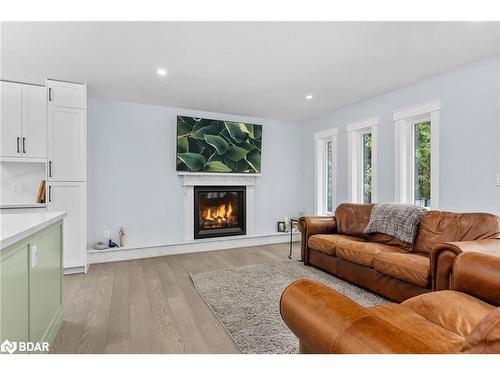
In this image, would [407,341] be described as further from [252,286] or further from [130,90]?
[130,90]

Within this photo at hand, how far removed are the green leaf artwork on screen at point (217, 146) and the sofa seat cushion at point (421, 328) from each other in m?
3.61

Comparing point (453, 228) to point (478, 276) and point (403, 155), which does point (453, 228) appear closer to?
point (478, 276)

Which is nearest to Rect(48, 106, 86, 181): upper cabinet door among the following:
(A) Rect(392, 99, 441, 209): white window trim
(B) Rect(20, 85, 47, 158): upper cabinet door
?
(B) Rect(20, 85, 47, 158): upper cabinet door

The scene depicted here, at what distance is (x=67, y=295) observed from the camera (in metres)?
2.74

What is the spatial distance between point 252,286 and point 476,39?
3.17 meters

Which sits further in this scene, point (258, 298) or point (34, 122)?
point (34, 122)

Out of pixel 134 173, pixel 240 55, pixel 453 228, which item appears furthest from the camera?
pixel 134 173

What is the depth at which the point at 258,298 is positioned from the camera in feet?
8.61

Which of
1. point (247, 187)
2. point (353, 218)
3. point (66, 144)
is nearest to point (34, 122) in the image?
point (66, 144)

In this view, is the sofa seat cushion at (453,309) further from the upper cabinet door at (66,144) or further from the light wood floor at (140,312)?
the upper cabinet door at (66,144)

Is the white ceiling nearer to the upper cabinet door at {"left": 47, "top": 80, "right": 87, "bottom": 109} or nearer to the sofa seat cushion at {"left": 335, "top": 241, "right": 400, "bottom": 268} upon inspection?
the upper cabinet door at {"left": 47, "top": 80, "right": 87, "bottom": 109}

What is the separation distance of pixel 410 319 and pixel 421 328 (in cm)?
7

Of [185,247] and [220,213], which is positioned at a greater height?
[220,213]

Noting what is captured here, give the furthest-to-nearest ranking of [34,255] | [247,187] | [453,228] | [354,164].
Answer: [247,187] < [354,164] < [453,228] < [34,255]
